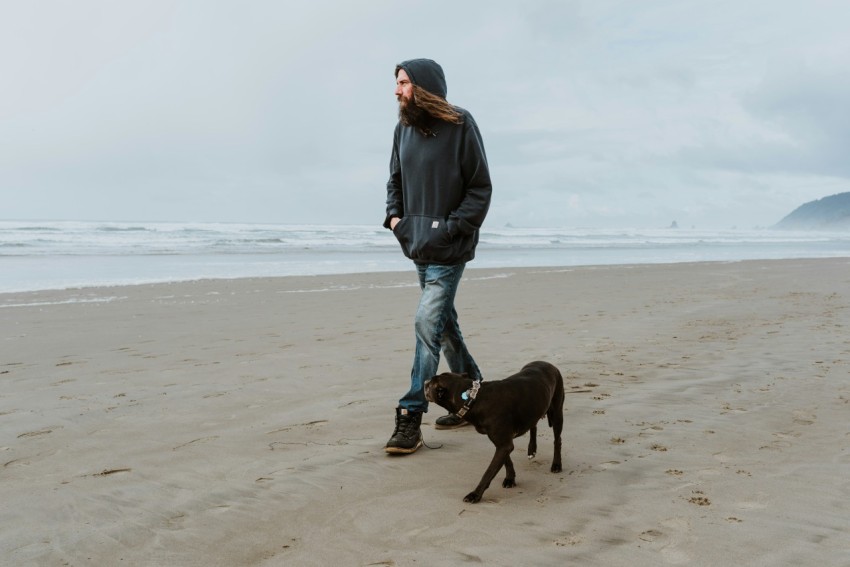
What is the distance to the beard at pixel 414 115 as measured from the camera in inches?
146

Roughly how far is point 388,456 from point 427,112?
195 cm

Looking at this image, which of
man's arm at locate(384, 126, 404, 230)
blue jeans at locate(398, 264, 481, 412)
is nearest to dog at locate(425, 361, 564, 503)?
blue jeans at locate(398, 264, 481, 412)

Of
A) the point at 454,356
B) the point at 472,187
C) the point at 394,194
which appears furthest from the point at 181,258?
the point at 472,187

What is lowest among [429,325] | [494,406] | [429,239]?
[494,406]

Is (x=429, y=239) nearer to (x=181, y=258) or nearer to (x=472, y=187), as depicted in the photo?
(x=472, y=187)

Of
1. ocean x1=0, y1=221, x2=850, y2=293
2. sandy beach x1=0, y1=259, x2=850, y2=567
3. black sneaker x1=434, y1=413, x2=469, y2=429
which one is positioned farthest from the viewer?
ocean x1=0, y1=221, x2=850, y2=293

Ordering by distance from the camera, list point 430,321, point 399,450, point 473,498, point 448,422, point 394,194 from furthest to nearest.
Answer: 1. point 448,422
2. point 394,194
3. point 430,321
4. point 399,450
5. point 473,498

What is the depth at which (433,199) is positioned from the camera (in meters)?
3.79

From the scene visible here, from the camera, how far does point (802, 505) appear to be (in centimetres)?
286

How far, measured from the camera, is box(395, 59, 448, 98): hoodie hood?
370 cm

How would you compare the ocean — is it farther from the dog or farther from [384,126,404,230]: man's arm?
the dog

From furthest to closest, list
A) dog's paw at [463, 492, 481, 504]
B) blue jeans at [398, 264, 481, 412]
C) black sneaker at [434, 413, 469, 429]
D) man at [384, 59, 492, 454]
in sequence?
black sneaker at [434, 413, 469, 429], blue jeans at [398, 264, 481, 412], man at [384, 59, 492, 454], dog's paw at [463, 492, 481, 504]

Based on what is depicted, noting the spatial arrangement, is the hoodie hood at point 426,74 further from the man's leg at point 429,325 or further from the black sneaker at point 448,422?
the black sneaker at point 448,422

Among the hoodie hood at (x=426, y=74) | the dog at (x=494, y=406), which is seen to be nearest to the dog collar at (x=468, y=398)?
the dog at (x=494, y=406)
